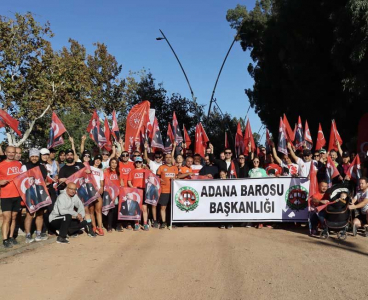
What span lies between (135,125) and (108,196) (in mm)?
4218

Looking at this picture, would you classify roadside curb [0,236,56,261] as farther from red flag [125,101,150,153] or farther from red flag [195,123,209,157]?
red flag [195,123,209,157]

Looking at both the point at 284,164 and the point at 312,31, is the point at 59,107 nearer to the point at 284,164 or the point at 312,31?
the point at 312,31

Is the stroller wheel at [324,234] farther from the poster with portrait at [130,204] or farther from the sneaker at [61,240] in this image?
the sneaker at [61,240]

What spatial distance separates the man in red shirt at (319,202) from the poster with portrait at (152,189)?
3764 mm

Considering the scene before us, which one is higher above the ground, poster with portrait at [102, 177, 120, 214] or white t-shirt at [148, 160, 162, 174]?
white t-shirt at [148, 160, 162, 174]

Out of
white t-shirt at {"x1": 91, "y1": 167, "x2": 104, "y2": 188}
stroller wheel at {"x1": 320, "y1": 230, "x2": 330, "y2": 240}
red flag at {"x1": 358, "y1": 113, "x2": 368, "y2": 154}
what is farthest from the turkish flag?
white t-shirt at {"x1": 91, "y1": 167, "x2": 104, "y2": 188}

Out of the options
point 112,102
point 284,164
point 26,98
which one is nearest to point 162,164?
point 284,164

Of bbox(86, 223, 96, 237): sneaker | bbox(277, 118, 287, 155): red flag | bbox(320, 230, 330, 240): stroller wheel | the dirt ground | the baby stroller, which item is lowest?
the dirt ground

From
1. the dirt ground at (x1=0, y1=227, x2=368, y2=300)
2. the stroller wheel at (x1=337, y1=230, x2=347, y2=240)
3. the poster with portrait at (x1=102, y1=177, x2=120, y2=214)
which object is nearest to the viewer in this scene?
the dirt ground at (x1=0, y1=227, x2=368, y2=300)

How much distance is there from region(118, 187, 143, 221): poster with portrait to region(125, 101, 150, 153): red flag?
10.3 feet

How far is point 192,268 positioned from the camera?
6742 millimetres

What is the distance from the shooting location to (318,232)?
9984 mm

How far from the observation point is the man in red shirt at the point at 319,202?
9625mm

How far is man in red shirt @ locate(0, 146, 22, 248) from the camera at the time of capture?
8539 mm
